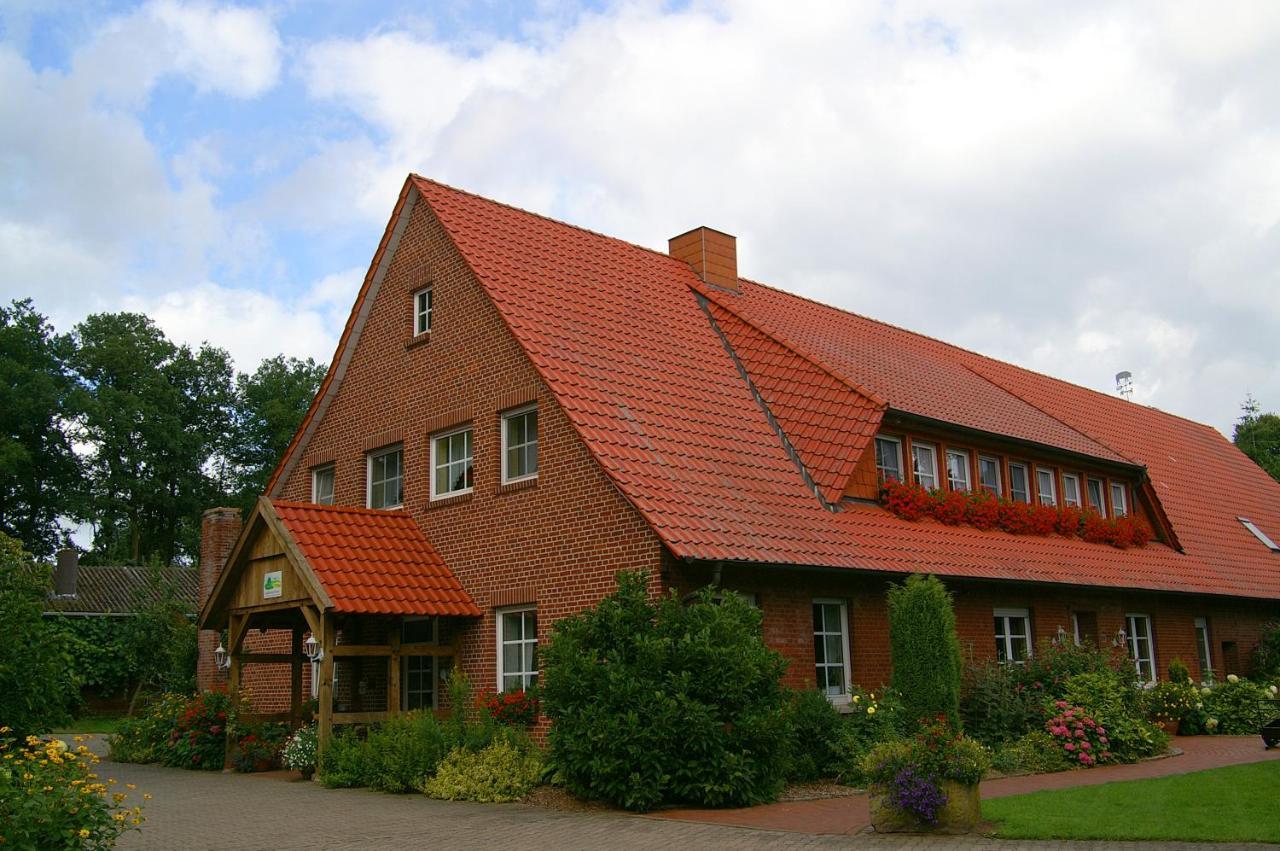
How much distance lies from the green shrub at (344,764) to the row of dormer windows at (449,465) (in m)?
4.32

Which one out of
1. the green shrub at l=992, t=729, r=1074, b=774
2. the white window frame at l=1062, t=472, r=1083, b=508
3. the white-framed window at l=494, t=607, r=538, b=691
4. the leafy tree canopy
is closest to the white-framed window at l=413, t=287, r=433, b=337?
the white-framed window at l=494, t=607, r=538, b=691

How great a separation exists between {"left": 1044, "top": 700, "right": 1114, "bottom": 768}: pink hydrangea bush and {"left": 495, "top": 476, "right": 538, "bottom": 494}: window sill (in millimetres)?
8094

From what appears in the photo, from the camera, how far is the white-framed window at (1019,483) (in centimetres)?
2247

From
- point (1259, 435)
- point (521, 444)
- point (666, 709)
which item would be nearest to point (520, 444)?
point (521, 444)

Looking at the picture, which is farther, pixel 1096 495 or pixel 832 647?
pixel 1096 495

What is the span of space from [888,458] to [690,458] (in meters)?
4.75

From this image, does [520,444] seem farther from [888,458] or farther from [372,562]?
[888,458]

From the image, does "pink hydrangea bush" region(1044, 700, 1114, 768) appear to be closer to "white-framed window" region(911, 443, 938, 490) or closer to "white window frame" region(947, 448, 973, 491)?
"white-framed window" region(911, 443, 938, 490)

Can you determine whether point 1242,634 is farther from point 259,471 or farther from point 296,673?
point 259,471

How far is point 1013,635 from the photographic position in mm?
20156

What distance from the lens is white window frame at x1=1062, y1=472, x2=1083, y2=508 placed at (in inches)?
944

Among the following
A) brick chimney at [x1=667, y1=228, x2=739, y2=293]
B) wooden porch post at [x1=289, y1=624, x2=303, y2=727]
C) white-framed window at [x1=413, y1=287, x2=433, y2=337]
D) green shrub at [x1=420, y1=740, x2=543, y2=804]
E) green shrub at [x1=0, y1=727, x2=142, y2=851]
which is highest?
brick chimney at [x1=667, y1=228, x2=739, y2=293]

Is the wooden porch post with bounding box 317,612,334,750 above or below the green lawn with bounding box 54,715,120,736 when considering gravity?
above

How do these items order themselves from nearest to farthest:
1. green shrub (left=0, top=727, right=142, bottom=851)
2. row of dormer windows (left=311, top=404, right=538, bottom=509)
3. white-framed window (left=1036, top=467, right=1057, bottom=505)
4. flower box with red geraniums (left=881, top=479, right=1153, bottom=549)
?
green shrub (left=0, top=727, right=142, bottom=851) → row of dormer windows (left=311, top=404, right=538, bottom=509) → flower box with red geraniums (left=881, top=479, right=1153, bottom=549) → white-framed window (left=1036, top=467, right=1057, bottom=505)
